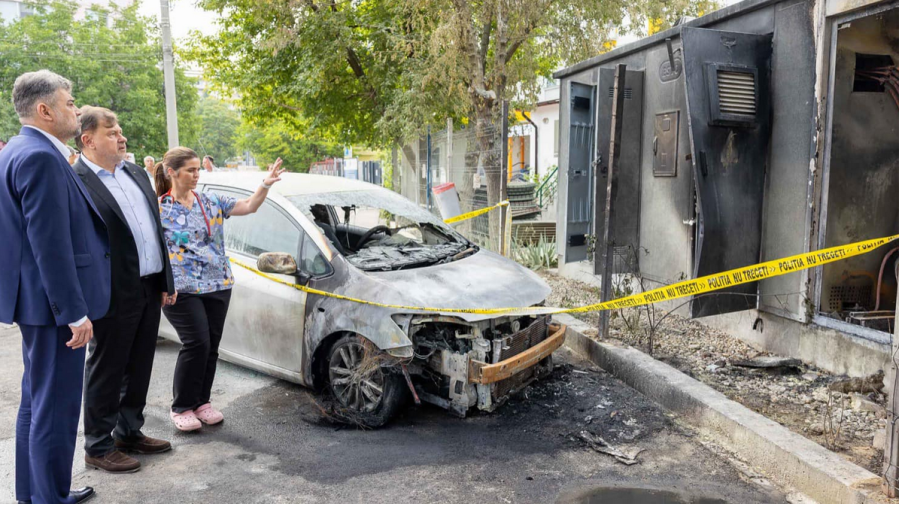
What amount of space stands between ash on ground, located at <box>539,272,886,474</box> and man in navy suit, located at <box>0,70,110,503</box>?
3851mm

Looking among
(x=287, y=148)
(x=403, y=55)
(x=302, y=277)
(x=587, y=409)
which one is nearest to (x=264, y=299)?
(x=302, y=277)

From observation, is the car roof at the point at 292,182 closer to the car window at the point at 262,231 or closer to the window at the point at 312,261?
the car window at the point at 262,231

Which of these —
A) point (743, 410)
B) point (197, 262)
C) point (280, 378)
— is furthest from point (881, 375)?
point (197, 262)

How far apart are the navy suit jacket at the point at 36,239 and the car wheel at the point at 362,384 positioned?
1639 mm

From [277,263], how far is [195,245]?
506mm

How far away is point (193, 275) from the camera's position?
404 cm

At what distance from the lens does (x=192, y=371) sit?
4176 mm

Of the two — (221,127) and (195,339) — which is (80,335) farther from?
(221,127)

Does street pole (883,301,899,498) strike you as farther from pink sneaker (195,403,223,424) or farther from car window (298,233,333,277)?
pink sneaker (195,403,223,424)

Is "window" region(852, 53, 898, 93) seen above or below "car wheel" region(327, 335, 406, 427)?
above

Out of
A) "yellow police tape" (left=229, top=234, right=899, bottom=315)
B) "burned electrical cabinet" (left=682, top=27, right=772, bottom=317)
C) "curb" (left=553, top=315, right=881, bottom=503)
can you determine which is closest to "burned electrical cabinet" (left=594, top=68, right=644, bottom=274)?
"burned electrical cabinet" (left=682, top=27, right=772, bottom=317)

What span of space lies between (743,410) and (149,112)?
1158 inches

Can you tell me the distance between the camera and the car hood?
4098 millimetres

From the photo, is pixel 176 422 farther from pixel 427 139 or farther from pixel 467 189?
pixel 427 139
